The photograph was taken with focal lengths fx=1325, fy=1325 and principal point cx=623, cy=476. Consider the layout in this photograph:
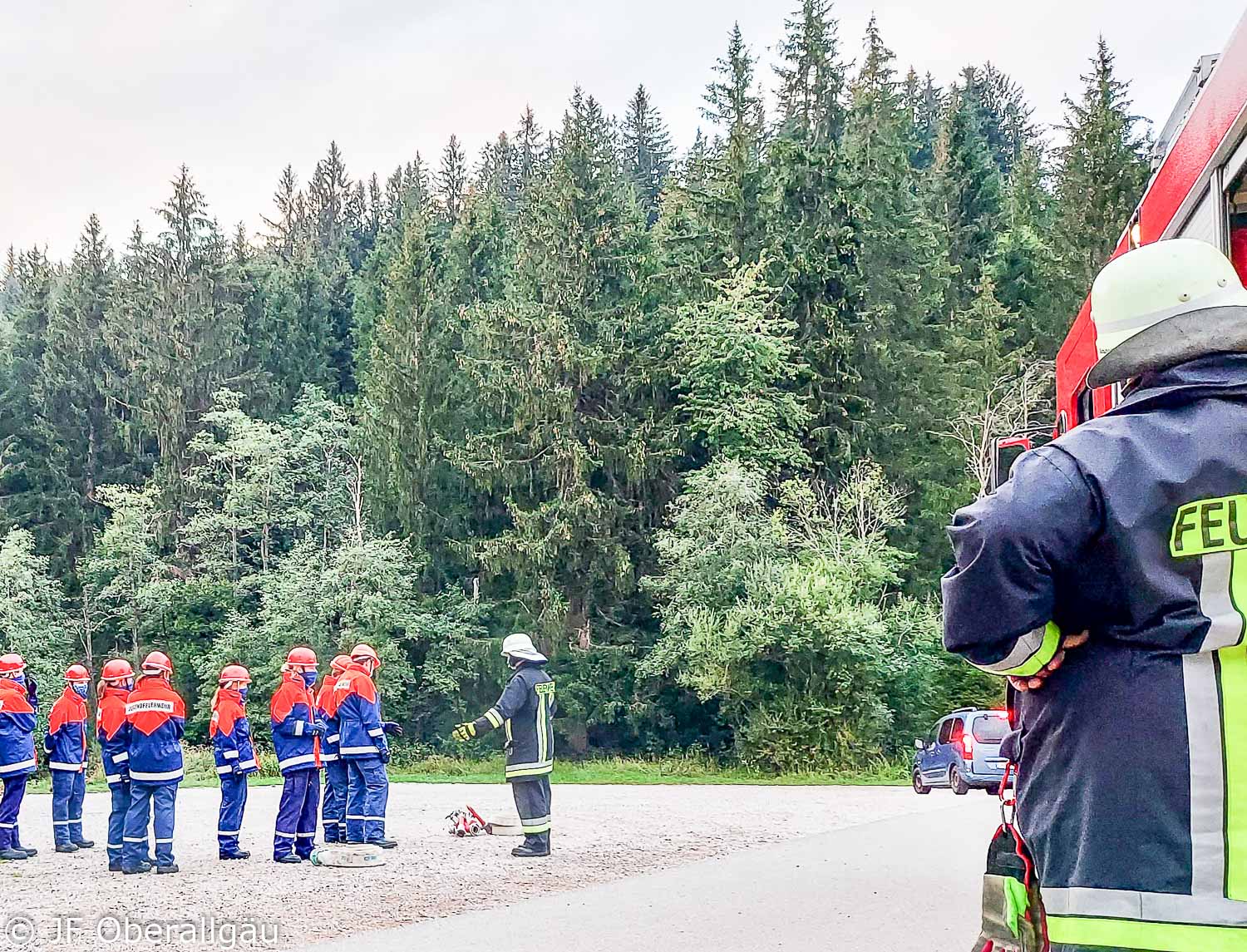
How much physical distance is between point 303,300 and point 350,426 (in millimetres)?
15099

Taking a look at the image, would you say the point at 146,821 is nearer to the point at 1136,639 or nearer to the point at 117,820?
the point at 117,820

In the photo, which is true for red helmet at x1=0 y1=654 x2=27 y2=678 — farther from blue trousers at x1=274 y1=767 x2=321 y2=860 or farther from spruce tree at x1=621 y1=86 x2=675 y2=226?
spruce tree at x1=621 y1=86 x2=675 y2=226

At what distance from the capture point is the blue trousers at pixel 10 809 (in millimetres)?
12727

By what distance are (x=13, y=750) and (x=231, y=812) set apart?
88.8 inches

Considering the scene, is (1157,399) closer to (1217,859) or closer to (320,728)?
(1217,859)

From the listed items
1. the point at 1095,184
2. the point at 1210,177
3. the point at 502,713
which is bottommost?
the point at 502,713

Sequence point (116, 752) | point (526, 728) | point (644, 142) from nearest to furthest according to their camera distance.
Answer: point (116, 752)
point (526, 728)
point (644, 142)

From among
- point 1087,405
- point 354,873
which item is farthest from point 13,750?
point 1087,405

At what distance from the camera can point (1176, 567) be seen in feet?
6.86

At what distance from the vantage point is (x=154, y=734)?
11344 millimetres

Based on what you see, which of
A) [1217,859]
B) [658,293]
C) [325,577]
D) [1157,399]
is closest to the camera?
[1217,859]

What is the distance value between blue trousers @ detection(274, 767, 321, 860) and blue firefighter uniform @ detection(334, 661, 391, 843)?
0.39 m

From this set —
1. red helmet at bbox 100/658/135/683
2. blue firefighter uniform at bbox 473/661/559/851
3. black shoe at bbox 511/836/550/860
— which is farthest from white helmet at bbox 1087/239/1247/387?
red helmet at bbox 100/658/135/683

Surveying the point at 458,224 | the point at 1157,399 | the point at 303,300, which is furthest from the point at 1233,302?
the point at 303,300
